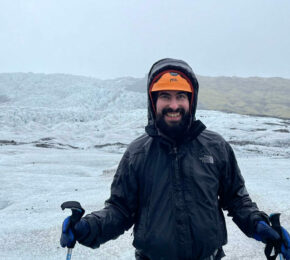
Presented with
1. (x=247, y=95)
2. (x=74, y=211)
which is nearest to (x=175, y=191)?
(x=74, y=211)

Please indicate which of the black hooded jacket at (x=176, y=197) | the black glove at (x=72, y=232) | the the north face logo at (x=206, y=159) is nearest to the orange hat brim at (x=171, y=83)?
the black hooded jacket at (x=176, y=197)

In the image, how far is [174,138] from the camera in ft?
9.41

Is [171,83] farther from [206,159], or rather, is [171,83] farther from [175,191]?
[175,191]

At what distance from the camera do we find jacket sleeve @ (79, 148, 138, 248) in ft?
9.10

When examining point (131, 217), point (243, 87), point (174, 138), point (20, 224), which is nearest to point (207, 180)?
point (174, 138)

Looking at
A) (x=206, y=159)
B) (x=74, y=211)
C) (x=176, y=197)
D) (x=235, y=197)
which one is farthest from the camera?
(x=235, y=197)

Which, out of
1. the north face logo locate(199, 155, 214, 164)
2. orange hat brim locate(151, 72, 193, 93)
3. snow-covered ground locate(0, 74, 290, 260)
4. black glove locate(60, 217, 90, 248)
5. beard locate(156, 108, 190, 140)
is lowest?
snow-covered ground locate(0, 74, 290, 260)

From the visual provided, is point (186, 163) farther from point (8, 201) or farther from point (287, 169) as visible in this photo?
point (287, 169)

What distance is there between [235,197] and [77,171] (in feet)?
36.5

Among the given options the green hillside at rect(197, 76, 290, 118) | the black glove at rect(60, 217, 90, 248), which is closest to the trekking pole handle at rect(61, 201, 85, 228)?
the black glove at rect(60, 217, 90, 248)

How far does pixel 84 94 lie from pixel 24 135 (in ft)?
106

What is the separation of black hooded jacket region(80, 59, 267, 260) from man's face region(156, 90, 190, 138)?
79 millimetres

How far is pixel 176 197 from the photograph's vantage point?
8.74ft

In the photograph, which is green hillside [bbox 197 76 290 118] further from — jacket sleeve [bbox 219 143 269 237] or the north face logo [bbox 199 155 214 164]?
the north face logo [bbox 199 155 214 164]
